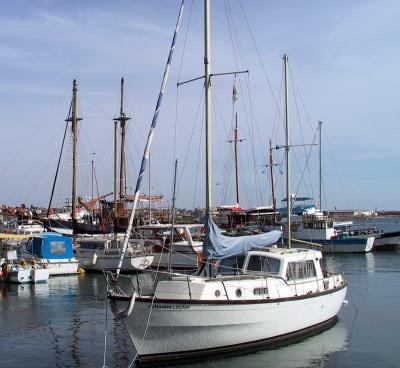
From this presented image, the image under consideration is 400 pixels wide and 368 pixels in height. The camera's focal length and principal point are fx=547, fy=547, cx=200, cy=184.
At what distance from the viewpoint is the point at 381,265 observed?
47188 millimetres

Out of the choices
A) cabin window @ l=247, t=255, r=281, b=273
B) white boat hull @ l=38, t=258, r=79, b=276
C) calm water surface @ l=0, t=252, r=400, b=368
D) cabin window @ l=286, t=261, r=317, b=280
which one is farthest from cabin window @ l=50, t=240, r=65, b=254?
cabin window @ l=286, t=261, r=317, b=280

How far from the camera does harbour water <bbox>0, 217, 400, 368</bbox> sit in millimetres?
17203

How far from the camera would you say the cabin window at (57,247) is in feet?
129

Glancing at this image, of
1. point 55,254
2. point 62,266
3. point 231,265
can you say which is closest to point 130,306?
point 231,265

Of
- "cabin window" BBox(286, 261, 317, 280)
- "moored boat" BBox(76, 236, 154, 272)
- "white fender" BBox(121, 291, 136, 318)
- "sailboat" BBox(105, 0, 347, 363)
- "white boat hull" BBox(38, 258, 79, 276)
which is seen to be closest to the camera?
"white fender" BBox(121, 291, 136, 318)

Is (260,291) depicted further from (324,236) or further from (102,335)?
(324,236)

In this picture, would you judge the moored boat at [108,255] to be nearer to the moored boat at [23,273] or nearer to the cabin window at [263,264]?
the moored boat at [23,273]

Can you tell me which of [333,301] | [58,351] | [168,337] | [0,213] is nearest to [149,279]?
[168,337]

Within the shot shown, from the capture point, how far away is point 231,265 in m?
20.4

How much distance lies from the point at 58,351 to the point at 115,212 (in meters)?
35.1

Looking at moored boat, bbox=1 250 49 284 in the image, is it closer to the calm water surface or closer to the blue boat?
the calm water surface

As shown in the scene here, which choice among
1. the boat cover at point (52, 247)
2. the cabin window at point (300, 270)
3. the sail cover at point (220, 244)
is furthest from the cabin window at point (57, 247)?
the cabin window at point (300, 270)

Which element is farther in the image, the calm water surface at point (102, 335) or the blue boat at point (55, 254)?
the blue boat at point (55, 254)

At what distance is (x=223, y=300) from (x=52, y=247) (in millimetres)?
25147
